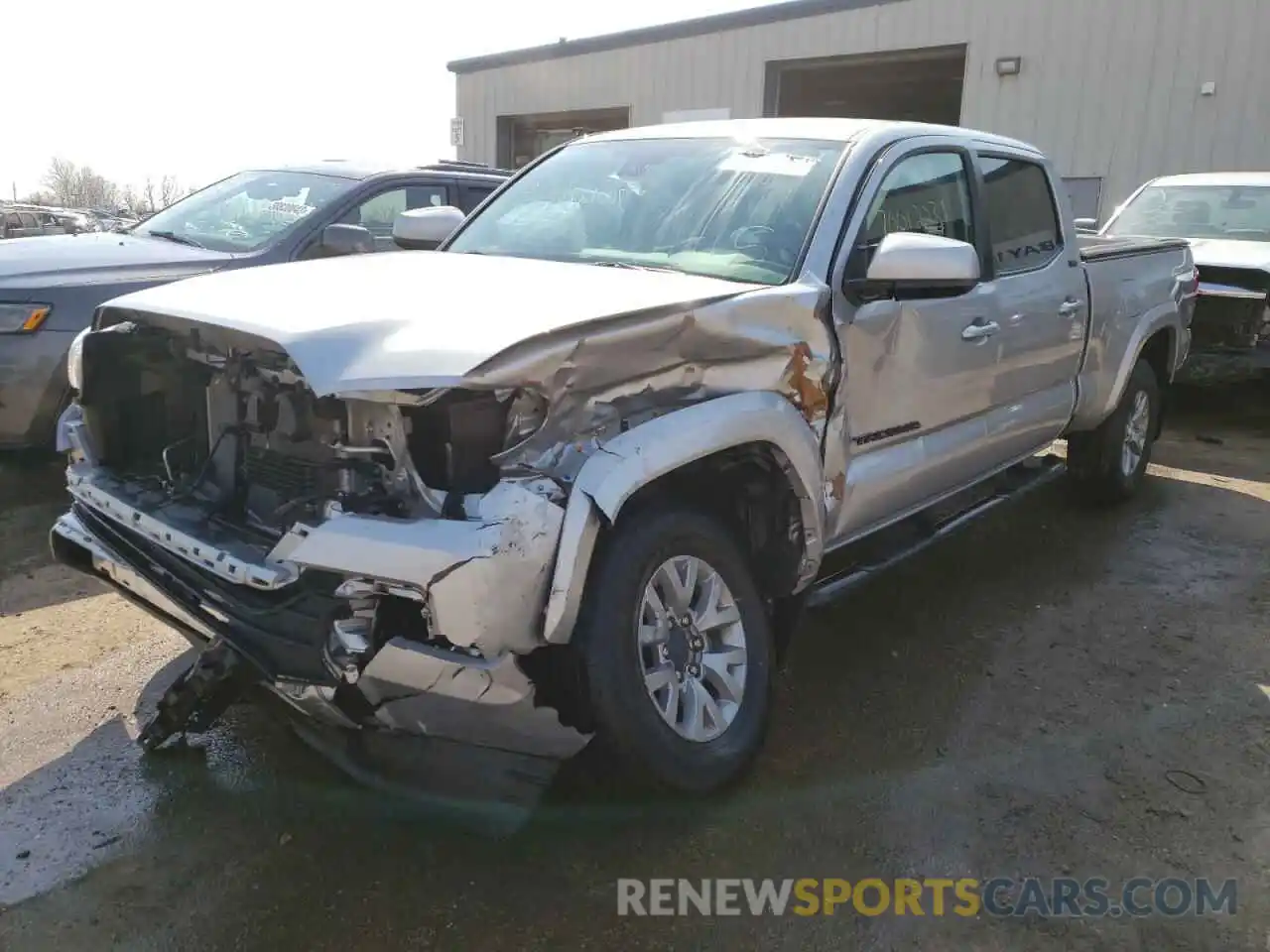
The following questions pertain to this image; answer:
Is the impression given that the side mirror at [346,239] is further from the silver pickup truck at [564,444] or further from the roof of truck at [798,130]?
the roof of truck at [798,130]

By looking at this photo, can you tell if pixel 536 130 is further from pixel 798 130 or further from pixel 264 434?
pixel 264 434

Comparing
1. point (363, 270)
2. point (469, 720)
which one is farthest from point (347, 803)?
point (363, 270)

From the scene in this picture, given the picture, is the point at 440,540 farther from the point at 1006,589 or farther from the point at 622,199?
the point at 1006,589

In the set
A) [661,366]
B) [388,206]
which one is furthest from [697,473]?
[388,206]

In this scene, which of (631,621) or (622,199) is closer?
(631,621)

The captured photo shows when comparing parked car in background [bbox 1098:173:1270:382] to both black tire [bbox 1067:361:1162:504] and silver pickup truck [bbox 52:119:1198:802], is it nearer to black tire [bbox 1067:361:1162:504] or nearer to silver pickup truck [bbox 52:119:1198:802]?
black tire [bbox 1067:361:1162:504]

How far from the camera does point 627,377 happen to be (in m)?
2.47

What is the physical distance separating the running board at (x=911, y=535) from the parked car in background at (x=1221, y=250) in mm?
3910

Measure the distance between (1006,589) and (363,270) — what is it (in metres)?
3.13

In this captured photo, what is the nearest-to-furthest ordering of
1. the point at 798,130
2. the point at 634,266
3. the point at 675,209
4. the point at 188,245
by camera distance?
the point at 634,266
the point at 675,209
the point at 798,130
the point at 188,245

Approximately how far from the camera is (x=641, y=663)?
250 centimetres

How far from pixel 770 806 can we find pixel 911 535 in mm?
1380

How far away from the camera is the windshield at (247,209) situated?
5758 millimetres

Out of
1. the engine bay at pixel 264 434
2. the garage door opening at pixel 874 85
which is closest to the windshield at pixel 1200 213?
the garage door opening at pixel 874 85
